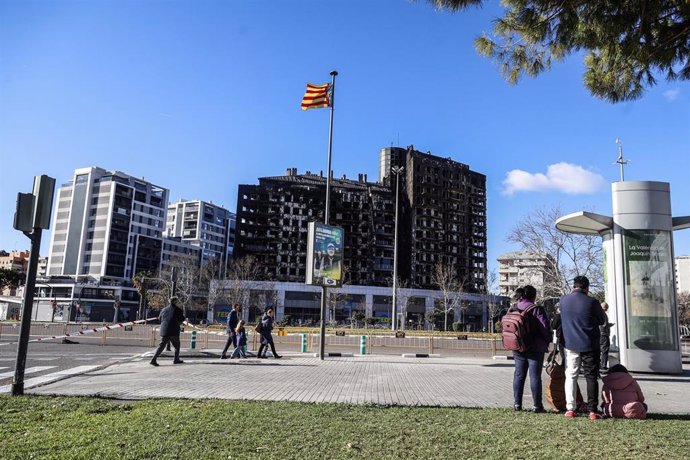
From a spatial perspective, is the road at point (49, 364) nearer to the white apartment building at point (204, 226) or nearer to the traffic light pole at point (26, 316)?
the traffic light pole at point (26, 316)

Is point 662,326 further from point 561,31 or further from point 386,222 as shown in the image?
point 386,222

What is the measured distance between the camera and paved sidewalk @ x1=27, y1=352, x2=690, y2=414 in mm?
8266

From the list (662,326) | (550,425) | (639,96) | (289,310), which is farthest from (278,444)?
(289,310)

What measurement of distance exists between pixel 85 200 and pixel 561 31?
391ft

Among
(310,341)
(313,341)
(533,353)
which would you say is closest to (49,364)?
(533,353)

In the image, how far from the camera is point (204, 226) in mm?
144625

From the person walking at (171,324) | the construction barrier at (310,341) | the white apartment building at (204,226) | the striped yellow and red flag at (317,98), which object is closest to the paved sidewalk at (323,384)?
the person walking at (171,324)

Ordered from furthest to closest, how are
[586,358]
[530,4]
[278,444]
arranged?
[530,4] < [586,358] < [278,444]

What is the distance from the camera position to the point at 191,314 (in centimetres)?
10481

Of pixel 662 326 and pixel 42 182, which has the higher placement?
pixel 42 182

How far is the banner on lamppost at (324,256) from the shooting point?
56.1 feet

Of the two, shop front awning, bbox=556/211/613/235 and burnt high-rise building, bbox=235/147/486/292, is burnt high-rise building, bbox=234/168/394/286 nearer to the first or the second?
burnt high-rise building, bbox=235/147/486/292

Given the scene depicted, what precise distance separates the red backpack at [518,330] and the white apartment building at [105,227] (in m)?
110

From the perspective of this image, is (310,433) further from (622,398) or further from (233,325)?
(233,325)
